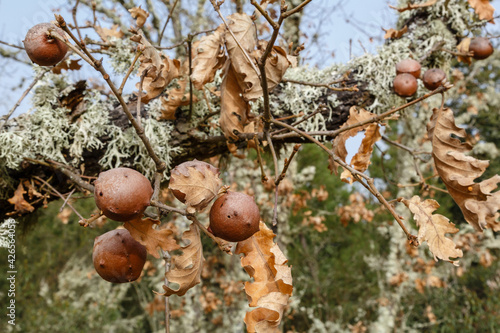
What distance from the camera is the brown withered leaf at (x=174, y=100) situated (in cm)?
127

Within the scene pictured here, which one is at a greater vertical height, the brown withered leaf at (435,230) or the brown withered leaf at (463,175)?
the brown withered leaf at (463,175)

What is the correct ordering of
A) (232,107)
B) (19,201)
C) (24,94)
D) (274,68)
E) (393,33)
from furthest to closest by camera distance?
1. (393,33)
2. (19,201)
3. (24,94)
4. (232,107)
5. (274,68)

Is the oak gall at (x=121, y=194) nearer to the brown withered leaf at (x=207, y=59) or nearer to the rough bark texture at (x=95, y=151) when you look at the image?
the brown withered leaf at (x=207, y=59)

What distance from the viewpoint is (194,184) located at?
704mm

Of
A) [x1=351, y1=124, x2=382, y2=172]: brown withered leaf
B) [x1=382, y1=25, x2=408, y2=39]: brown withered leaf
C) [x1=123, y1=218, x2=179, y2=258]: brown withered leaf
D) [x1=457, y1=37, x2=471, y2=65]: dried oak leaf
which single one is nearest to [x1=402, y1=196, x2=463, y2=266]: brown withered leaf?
[x1=351, y1=124, x2=382, y2=172]: brown withered leaf

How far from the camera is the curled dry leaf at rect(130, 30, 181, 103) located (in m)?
0.87

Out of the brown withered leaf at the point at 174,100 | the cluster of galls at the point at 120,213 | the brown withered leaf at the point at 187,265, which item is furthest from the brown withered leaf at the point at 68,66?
the brown withered leaf at the point at 187,265

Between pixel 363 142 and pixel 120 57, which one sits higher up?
pixel 120 57

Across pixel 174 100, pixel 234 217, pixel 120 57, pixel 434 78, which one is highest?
pixel 434 78

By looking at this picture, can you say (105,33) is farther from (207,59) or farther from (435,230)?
(435,230)

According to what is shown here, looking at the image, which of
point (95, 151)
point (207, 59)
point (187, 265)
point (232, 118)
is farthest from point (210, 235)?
Result: point (95, 151)

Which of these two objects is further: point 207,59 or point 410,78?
point 410,78

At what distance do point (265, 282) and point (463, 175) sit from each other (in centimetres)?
53

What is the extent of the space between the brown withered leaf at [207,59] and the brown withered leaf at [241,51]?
0.26 feet
